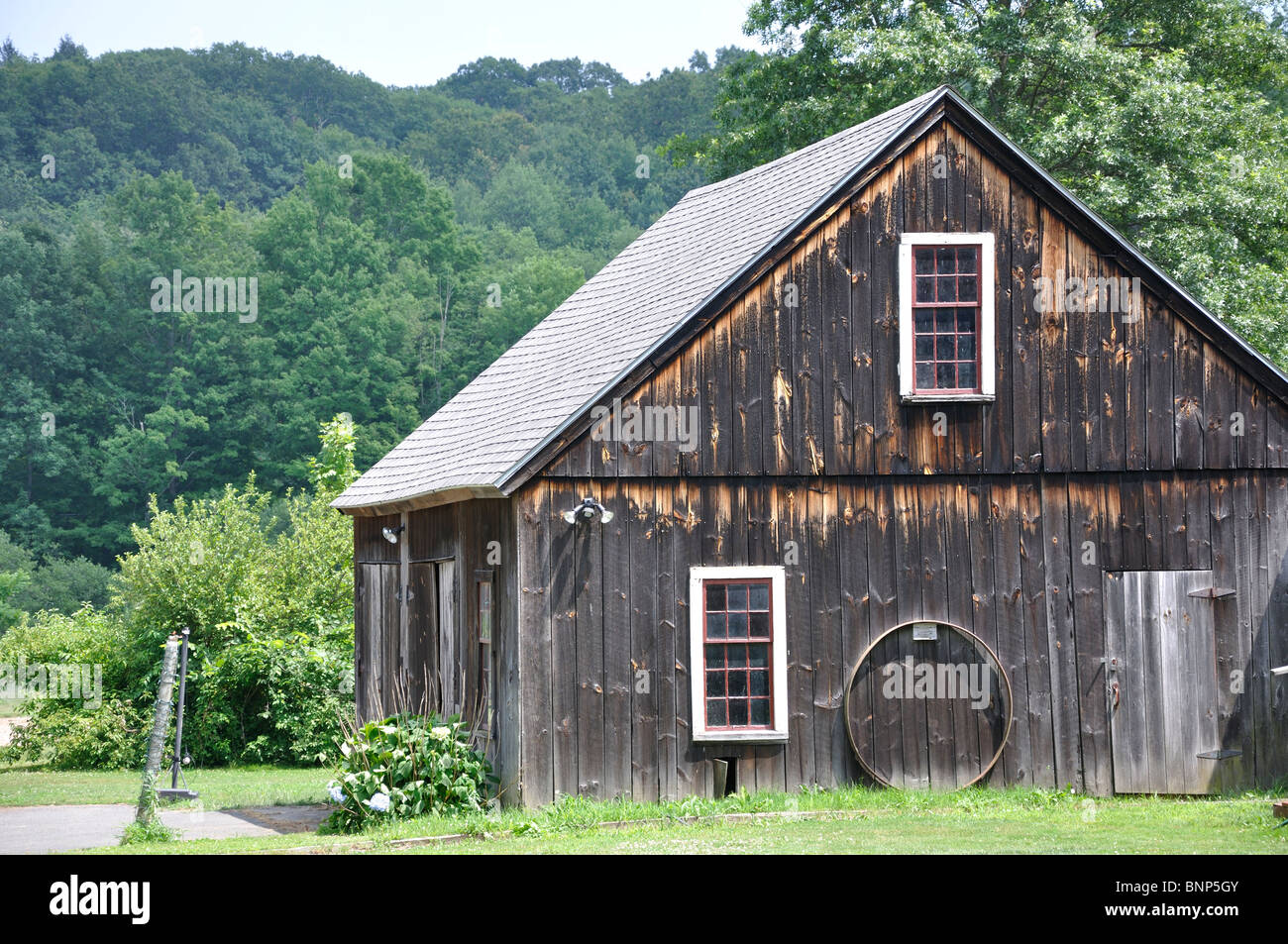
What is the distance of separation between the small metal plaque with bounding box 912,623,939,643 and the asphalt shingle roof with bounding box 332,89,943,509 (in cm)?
396

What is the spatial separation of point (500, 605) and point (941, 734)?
468 cm

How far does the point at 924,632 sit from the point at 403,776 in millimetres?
5408

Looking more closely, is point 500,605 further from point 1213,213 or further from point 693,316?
point 1213,213

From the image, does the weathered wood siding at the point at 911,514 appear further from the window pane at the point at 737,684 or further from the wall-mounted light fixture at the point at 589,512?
the window pane at the point at 737,684

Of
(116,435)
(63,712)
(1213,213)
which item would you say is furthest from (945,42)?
(116,435)

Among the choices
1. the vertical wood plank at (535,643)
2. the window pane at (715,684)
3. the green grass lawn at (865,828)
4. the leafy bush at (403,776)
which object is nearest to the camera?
the green grass lawn at (865,828)

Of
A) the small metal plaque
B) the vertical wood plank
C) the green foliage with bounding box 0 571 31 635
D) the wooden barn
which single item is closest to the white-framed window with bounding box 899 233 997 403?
the wooden barn

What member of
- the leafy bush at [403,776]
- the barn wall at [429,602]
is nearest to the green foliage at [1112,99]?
the barn wall at [429,602]

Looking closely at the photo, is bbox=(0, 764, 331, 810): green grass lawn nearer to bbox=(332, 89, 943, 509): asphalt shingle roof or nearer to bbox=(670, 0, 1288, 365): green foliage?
bbox=(332, 89, 943, 509): asphalt shingle roof

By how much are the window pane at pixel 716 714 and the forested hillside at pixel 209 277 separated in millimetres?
32242

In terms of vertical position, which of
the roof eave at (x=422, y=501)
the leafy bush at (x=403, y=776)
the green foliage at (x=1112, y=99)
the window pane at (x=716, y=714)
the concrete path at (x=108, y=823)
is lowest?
the concrete path at (x=108, y=823)

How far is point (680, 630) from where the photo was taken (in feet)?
49.2

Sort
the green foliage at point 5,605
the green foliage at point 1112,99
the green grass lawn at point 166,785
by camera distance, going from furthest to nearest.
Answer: the green foliage at point 5,605, the green foliage at point 1112,99, the green grass lawn at point 166,785

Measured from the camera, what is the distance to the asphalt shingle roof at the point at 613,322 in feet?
50.3
